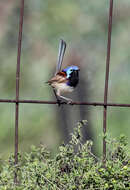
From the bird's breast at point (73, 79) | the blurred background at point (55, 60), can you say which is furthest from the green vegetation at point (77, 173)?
the blurred background at point (55, 60)

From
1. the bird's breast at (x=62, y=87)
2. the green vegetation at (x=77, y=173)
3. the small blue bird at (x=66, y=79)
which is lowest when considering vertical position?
the green vegetation at (x=77, y=173)

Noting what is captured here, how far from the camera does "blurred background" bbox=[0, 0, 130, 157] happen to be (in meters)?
6.35

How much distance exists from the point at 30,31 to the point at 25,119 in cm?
120

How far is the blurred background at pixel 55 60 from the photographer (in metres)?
6.35

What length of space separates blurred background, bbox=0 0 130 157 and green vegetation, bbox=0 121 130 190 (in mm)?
3596

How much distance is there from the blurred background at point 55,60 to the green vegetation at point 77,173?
360cm

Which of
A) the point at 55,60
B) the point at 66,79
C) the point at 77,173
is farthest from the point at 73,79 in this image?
the point at 55,60

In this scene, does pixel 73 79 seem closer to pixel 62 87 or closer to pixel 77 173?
pixel 62 87

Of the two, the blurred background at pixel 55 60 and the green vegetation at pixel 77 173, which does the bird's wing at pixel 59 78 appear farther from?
the blurred background at pixel 55 60

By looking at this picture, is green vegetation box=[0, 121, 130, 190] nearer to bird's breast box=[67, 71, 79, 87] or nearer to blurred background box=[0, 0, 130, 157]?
bird's breast box=[67, 71, 79, 87]

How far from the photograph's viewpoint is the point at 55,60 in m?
6.65

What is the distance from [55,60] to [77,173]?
14.5ft

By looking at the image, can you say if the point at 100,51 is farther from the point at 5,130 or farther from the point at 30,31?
the point at 5,130

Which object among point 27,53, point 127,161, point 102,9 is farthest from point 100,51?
point 127,161
